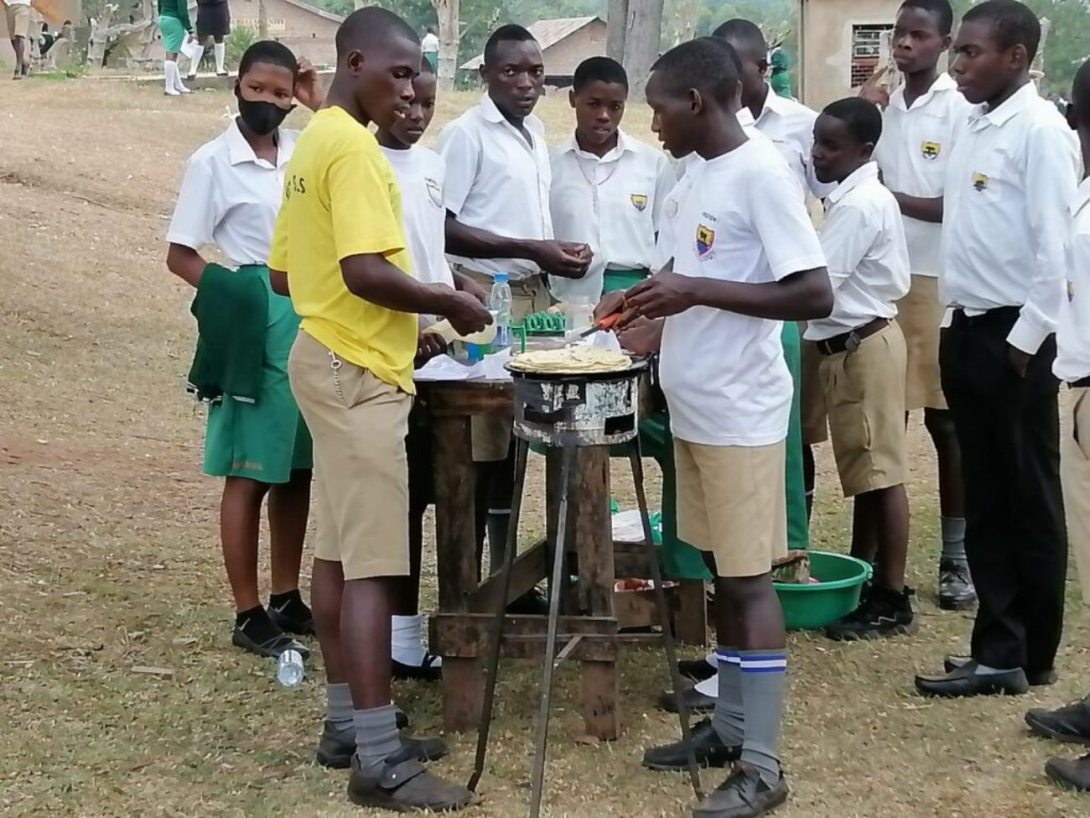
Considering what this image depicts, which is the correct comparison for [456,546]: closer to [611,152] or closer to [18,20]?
[611,152]

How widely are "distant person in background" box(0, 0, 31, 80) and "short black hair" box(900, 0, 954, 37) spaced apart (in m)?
15.6

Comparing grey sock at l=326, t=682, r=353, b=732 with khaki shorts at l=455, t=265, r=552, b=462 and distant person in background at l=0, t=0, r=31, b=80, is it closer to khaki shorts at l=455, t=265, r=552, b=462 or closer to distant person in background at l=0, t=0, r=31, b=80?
khaki shorts at l=455, t=265, r=552, b=462

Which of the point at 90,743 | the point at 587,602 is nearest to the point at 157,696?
the point at 90,743

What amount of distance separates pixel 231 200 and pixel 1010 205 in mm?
2471

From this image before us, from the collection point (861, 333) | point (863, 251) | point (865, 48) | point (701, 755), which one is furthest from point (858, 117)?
point (865, 48)

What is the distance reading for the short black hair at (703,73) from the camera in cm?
343

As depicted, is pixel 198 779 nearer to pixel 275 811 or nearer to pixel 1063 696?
pixel 275 811

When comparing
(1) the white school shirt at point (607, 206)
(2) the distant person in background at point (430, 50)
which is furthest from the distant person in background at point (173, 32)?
(1) the white school shirt at point (607, 206)

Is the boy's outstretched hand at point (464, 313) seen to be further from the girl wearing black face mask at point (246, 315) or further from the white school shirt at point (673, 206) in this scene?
the girl wearing black face mask at point (246, 315)

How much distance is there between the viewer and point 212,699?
4.39 m

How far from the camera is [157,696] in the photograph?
4.42m

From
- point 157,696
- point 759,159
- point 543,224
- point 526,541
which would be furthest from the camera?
point 526,541

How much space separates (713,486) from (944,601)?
214 centimetres

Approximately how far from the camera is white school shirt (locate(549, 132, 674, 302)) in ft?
17.3
